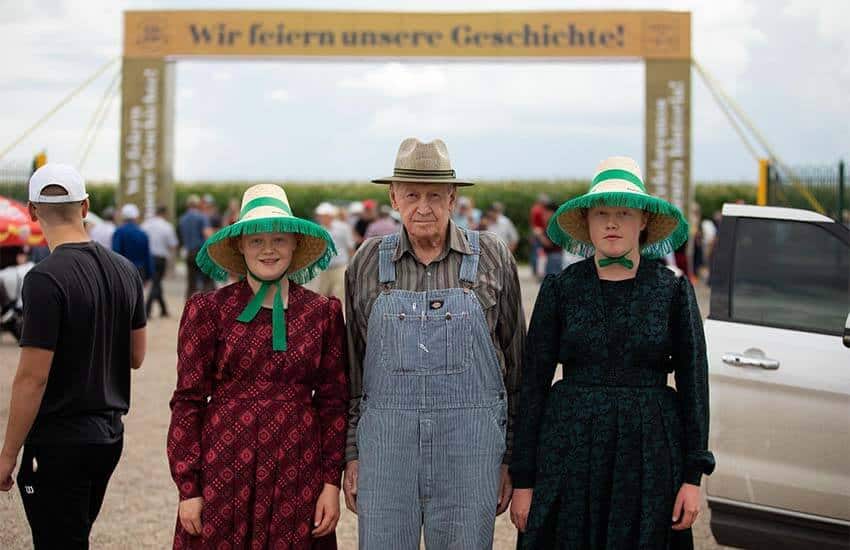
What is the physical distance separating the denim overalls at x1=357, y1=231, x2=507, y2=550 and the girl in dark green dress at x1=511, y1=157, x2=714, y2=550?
5.5 inches

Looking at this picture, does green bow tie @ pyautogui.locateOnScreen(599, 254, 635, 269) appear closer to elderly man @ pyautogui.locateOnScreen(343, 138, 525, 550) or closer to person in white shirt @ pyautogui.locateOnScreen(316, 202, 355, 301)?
elderly man @ pyautogui.locateOnScreen(343, 138, 525, 550)

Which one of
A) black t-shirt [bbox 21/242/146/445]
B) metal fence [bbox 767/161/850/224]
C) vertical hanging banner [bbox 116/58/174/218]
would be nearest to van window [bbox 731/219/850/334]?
black t-shirt [bbox 21/242/146/445]

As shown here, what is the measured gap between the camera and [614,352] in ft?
10.9

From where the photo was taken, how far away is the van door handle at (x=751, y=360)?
4.72 m

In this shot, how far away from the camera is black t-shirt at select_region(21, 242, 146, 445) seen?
3457 mm

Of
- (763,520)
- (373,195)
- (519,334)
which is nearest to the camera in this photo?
(519,334)

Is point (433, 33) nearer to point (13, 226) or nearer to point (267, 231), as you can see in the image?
point (13, 226)

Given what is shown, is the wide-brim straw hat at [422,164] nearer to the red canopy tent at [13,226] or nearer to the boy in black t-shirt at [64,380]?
the boy in black t-shirt at [64,380]

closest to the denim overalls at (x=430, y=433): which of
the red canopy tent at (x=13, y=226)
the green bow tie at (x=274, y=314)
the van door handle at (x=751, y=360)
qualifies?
the green bow tie at (x=274, y=314)

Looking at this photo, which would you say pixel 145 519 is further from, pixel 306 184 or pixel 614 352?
pixel 306 184

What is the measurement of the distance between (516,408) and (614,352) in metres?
0.41

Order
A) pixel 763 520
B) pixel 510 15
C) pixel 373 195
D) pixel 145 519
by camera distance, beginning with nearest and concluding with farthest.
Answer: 1. pixel 763 520
2. pixel 145 519
3. pixel 510 15
4. pixel 373 195

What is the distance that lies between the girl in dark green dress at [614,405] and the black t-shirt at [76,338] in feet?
4.78

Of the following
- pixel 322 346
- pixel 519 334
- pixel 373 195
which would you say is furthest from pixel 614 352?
pixel 373 195
